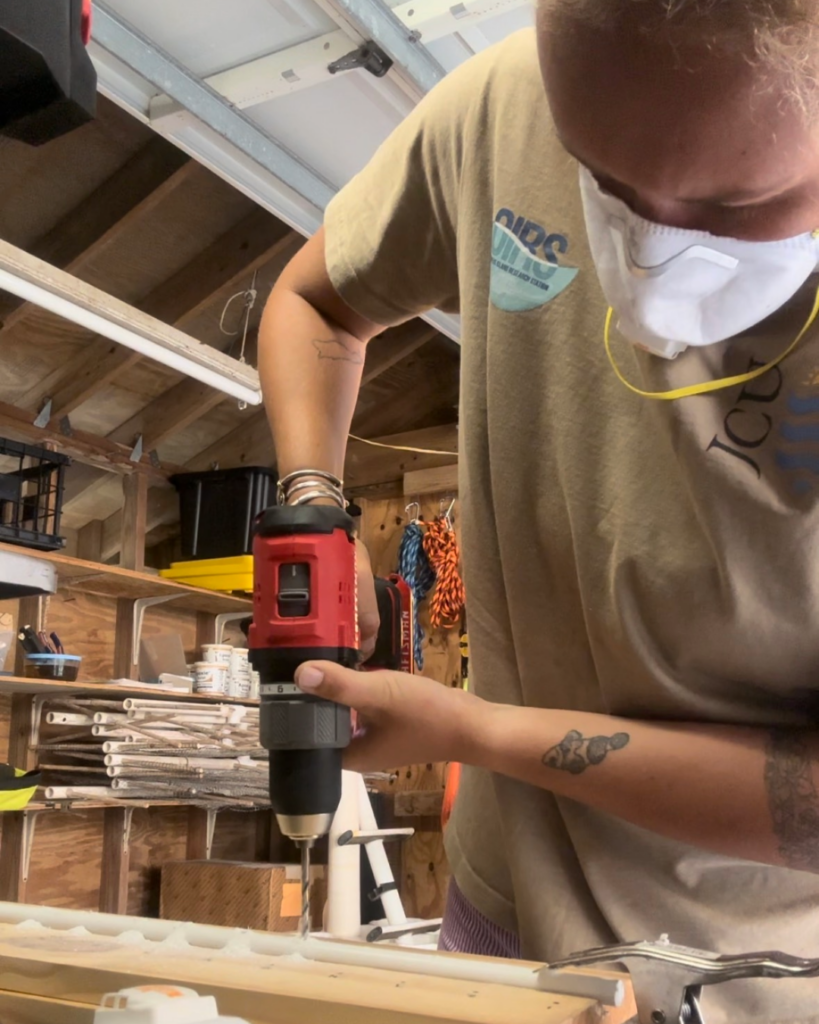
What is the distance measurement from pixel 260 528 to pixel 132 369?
3.13m

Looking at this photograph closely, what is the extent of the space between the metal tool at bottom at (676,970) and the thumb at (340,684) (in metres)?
0.26

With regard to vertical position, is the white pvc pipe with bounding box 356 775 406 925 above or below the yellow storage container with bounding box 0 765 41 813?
below

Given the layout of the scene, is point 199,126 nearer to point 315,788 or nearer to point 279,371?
point 279,371

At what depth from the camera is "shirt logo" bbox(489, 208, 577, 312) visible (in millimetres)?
826

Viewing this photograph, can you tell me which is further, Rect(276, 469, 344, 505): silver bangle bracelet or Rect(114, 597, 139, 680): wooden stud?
Rect(114, 597, 139, 680): wooden stud

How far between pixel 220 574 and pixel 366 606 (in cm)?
292

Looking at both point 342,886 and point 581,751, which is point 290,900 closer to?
point 342,886

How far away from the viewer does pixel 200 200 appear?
3482 mm

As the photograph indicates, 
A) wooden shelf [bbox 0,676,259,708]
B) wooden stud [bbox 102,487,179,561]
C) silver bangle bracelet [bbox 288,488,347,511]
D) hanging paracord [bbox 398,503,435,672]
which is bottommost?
wooden shelf [bbox 0,676,259,708]

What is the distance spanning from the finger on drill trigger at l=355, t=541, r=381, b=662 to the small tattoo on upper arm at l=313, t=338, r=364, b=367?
0.68 feet

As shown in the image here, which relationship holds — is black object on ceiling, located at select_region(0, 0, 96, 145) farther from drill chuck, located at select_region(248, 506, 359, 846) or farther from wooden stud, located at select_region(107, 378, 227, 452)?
wooden stud, located at select_region(107, 378, 227, 452)

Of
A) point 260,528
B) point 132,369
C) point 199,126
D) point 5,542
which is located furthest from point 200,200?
point 260,528

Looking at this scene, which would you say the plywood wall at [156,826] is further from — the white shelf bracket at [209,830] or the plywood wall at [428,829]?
the white shelf bracket at [209,830]

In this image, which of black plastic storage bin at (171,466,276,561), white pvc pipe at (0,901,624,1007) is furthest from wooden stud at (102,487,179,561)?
white pvc pipe at (0,901,624,1007)
